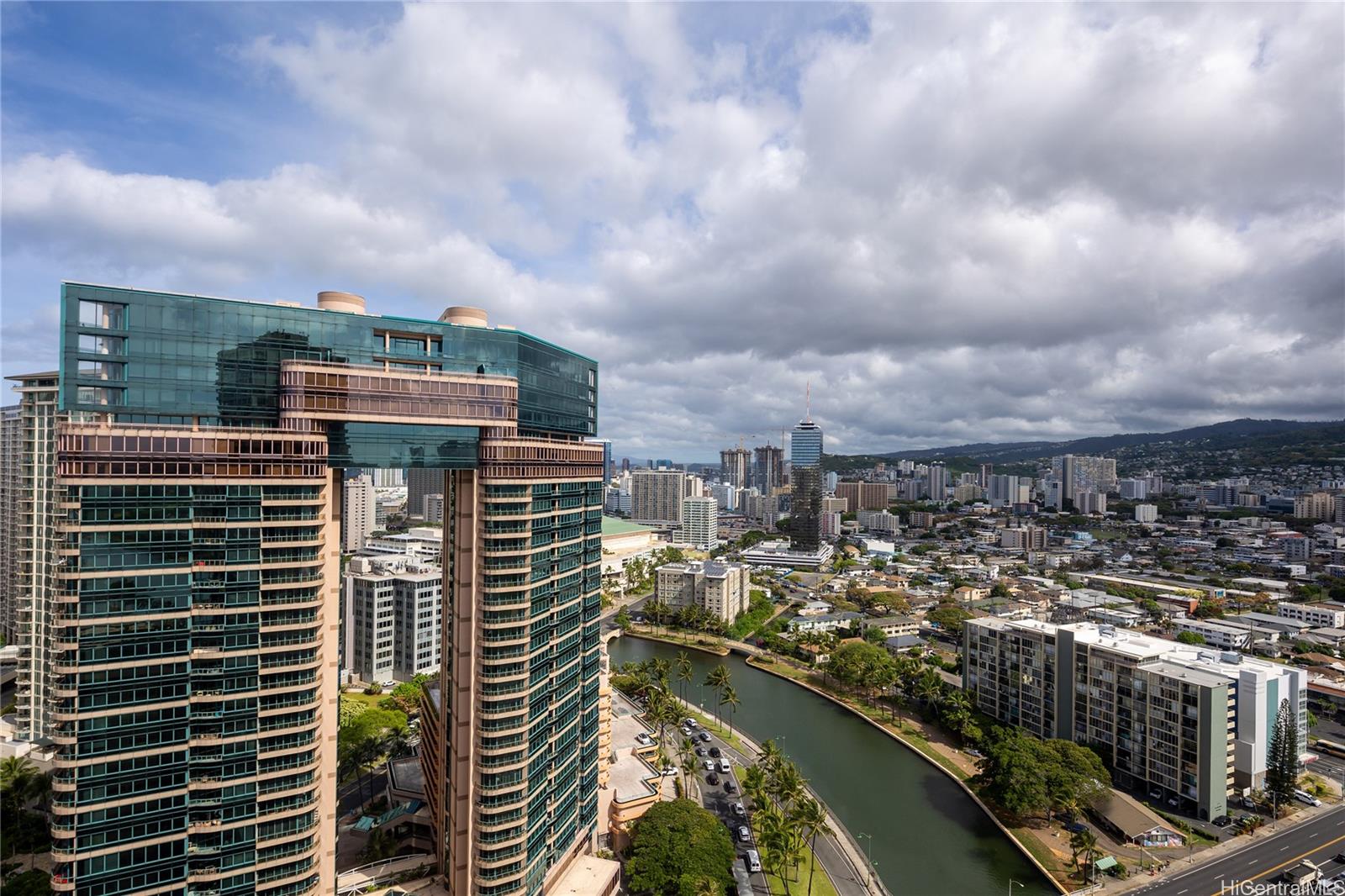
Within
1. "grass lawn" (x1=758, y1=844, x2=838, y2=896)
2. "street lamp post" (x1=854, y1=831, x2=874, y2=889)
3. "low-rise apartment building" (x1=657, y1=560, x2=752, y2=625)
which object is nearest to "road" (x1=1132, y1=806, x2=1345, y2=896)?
"street lamp post" (x1=854, y1=831, x2=874, y2=889)

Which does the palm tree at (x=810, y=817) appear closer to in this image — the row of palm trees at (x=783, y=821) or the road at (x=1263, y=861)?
the row of palm trees at (x=783, y=821)

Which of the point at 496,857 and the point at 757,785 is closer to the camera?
the point at 496,857

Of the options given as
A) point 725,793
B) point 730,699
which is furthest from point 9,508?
point 725,793

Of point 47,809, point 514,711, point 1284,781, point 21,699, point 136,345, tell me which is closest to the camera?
point 136,345

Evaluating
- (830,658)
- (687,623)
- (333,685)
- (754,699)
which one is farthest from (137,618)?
(687,623)

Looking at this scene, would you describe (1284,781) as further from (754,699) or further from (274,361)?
(274,361)

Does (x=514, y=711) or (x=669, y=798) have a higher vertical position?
(x=514, y=711)

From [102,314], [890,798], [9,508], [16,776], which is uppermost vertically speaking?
[102,314]

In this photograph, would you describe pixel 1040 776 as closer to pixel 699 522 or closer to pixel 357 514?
pixel 699 522
